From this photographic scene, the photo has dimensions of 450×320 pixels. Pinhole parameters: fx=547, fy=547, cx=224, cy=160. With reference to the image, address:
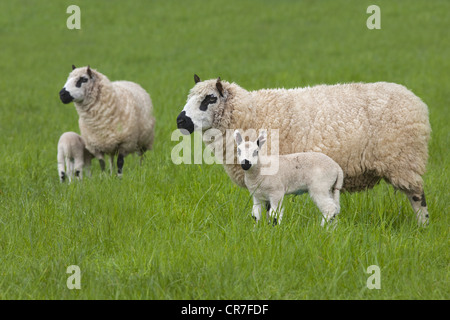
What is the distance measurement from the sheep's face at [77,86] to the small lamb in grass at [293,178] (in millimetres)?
3684

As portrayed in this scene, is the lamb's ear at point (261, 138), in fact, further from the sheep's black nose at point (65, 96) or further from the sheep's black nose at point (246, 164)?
the sheep's black nose at point (65, 96)

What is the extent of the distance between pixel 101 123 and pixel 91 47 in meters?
15.1

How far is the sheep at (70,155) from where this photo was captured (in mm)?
7809

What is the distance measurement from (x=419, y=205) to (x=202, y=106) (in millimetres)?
2291

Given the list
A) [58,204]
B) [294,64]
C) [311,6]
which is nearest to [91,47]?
[294,64]

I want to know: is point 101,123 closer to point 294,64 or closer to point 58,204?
point 58,204

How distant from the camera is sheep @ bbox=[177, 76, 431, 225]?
Result: 5090 mm

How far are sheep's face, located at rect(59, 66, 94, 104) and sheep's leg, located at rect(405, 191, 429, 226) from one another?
462 cm

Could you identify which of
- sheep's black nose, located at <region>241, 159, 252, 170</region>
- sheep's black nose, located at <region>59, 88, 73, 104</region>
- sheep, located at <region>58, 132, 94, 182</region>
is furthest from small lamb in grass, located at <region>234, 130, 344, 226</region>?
sheep, located at <region>58, 132, 94, 182</region>

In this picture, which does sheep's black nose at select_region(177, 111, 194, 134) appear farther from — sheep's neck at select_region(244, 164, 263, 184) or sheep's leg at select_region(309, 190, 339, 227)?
sheep's leg at select_region(309, 190, 339, 227)

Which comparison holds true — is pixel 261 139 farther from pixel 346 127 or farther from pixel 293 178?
pixel 346 127

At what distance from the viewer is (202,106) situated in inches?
199

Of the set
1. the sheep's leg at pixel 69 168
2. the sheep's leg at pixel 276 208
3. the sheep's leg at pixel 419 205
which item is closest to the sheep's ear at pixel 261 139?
the sheep's leg at pixel 276 208
